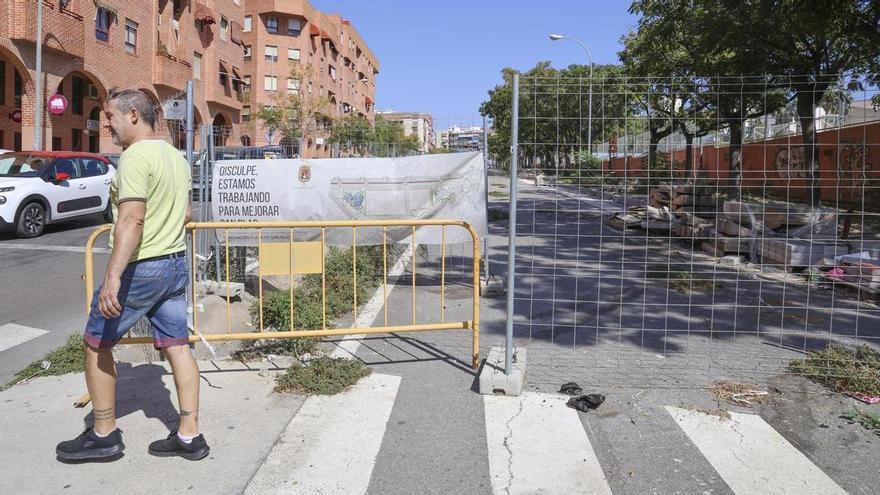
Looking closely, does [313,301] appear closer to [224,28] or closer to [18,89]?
[18,89]

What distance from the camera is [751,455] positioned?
4066 millimetres

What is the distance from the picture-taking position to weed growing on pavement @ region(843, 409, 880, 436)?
4464 mm

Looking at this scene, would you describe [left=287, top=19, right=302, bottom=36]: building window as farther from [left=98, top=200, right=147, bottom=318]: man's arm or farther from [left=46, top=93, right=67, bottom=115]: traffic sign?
[left=98, top=200, right=147, bottom=318]: man's arm

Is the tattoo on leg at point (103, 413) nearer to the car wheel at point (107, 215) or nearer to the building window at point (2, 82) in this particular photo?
the car wheel at point (107, 215)

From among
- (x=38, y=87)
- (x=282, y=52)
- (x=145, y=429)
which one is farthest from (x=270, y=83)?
(x=145, y=429)

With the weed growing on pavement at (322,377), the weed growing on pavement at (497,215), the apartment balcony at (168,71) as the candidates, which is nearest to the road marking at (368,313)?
the weed growing on pavement at (322,377)

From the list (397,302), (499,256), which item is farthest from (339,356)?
(499,256)

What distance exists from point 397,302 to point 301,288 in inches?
48.2

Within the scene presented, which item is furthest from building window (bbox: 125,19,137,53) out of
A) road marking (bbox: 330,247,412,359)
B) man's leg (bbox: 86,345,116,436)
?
man's leg (bbox: 86,345,116,436)

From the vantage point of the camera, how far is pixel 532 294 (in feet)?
27.4

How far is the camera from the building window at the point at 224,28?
42875 mm

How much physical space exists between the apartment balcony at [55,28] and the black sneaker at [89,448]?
24.6 m

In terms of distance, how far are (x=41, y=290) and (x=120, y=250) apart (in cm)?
660

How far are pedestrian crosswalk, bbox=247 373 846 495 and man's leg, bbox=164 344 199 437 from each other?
0.50m
